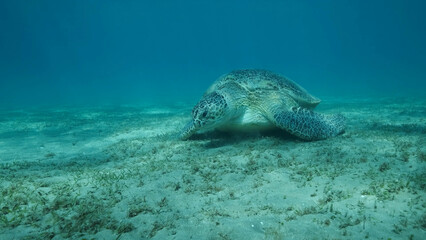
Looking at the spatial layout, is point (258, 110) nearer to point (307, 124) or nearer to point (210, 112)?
point (307, 124)

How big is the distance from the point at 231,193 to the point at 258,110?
11.2 ft

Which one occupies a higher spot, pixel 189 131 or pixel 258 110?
pixel 258 110

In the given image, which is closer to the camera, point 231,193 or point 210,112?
point 231,193

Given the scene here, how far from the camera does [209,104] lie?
5598 mm

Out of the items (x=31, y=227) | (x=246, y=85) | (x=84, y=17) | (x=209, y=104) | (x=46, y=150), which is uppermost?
(x=84, y=17)

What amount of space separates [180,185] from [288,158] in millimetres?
2117

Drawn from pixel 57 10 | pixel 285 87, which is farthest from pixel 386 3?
pixel 57 10

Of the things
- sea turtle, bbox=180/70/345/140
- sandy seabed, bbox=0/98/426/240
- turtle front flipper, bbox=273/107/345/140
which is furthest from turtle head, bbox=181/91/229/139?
turtle front flipper, bbox=273/107/345/140

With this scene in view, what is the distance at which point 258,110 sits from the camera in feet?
20.3

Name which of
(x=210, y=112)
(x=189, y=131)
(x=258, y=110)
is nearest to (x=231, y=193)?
(x=210, y=112)

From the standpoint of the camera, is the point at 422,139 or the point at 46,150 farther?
the point at 46,150

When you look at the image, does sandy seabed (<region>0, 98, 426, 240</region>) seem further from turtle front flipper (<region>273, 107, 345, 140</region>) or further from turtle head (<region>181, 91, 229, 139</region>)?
turtle head (<region>181, 91, 229, 139</region>)

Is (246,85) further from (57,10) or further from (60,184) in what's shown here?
(57,10)

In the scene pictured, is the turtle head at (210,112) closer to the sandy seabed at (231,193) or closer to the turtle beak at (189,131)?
the turtle beak at (189,131)
